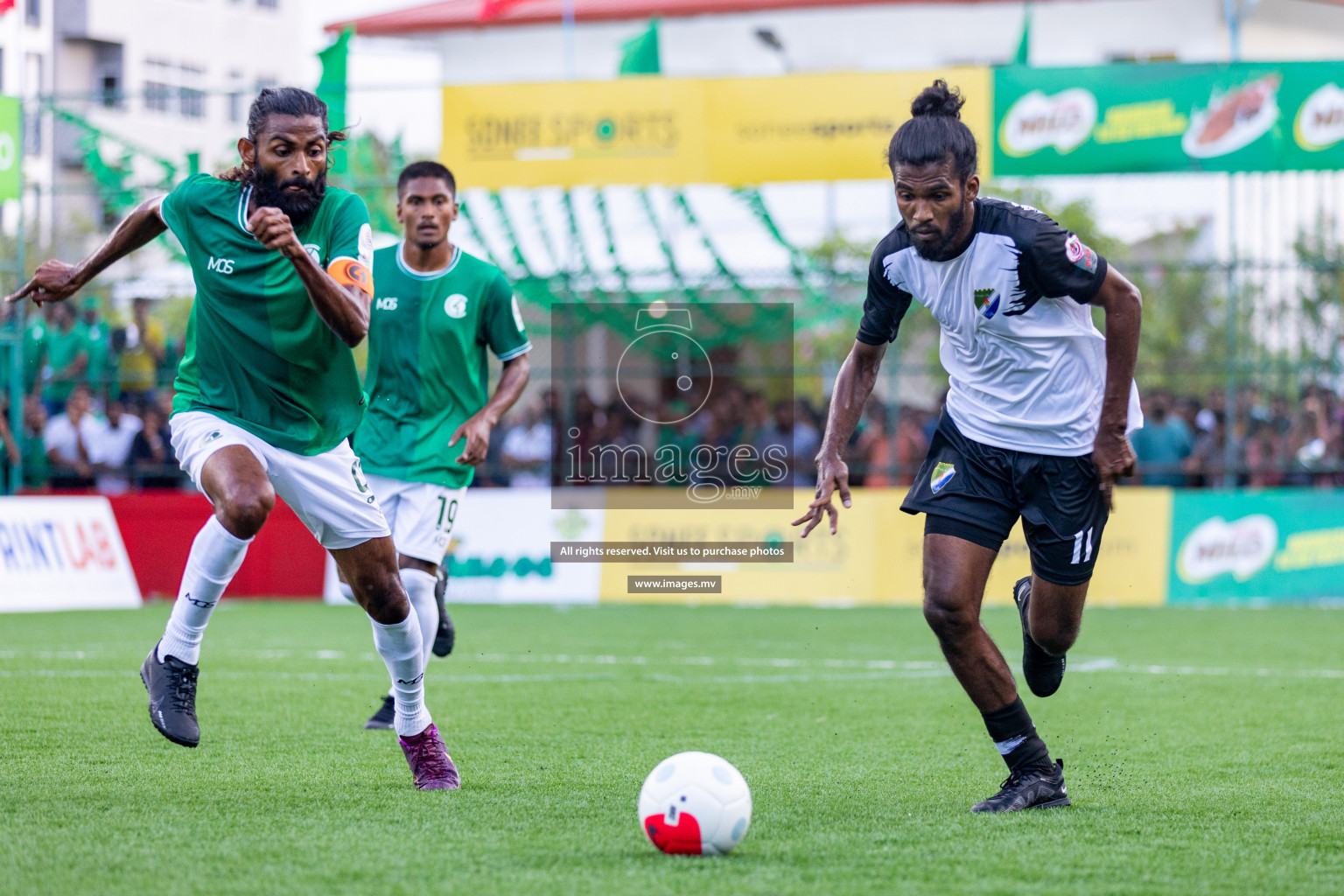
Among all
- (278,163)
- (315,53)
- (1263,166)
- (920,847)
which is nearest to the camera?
(920,847)

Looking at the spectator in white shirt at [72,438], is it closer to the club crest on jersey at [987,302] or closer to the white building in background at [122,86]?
the white building in background at [122,86]

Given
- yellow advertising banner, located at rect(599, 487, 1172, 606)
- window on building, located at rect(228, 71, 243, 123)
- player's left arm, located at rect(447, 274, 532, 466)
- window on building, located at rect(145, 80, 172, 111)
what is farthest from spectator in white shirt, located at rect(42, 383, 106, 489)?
player's left arm, located at rect(447, 274, 532, 466)

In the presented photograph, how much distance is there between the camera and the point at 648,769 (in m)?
5.92

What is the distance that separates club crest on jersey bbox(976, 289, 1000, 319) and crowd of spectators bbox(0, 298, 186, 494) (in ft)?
40.6

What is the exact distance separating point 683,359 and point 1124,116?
7.55m

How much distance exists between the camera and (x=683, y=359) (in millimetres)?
20406

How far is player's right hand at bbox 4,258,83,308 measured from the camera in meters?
5.59

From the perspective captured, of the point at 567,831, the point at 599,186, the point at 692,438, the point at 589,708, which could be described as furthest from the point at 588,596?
the point at 567,831

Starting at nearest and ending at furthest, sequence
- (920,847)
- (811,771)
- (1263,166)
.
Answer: (920,847) < (811,771) < (1263,166)

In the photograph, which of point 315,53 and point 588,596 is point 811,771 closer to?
point 588,596

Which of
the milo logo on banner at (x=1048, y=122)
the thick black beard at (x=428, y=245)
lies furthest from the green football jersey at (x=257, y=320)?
the milo logo on banner at (x=1048, y=122)

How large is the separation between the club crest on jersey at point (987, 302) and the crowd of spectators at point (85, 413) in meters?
12.4

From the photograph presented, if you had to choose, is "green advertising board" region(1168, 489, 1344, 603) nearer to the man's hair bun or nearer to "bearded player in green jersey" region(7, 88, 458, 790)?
the man's hair bun

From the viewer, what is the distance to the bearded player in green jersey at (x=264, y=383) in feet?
17.0
